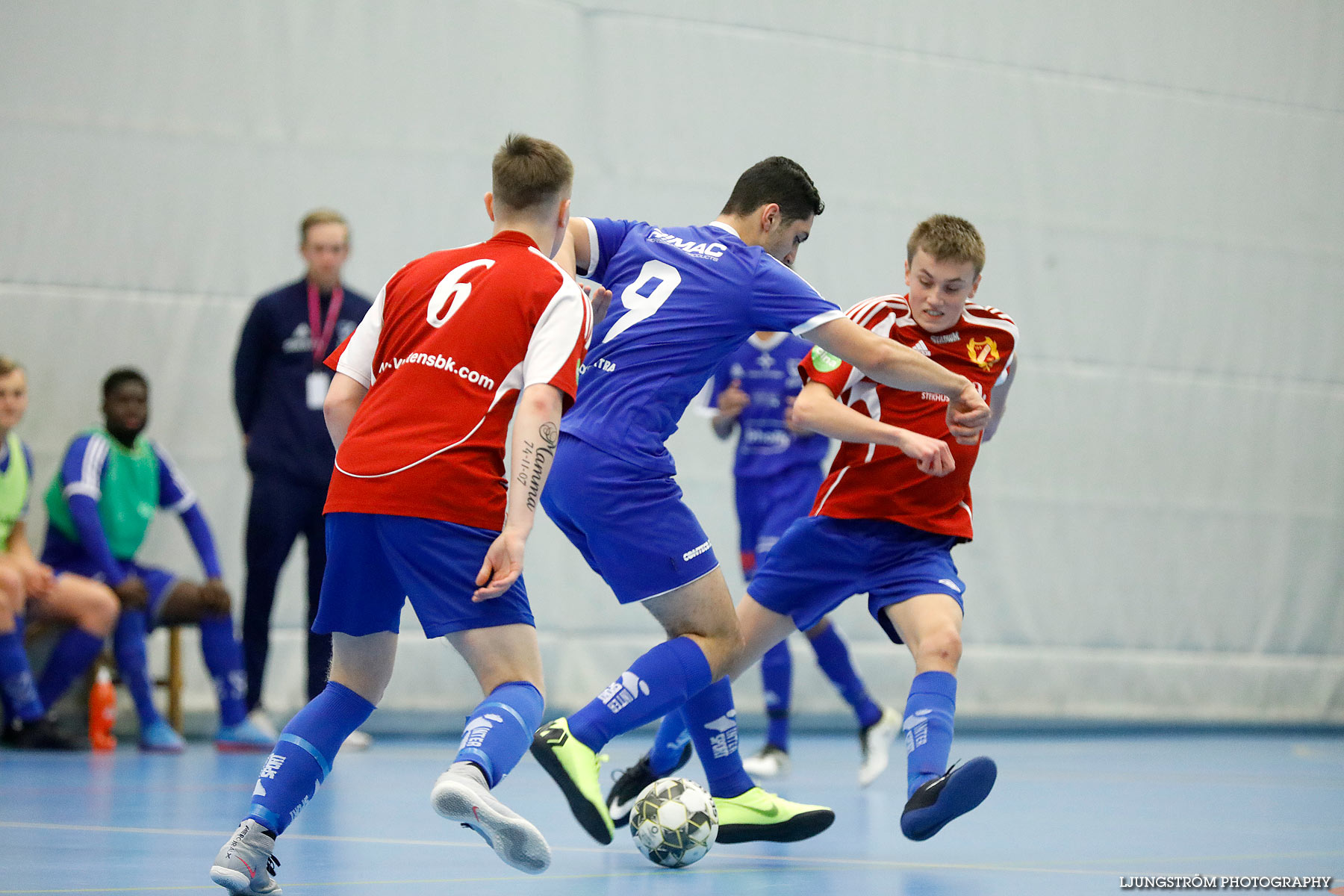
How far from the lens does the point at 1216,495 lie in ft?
36.3

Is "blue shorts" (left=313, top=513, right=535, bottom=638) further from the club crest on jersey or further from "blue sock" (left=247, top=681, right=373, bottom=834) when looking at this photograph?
the club crest on jersey

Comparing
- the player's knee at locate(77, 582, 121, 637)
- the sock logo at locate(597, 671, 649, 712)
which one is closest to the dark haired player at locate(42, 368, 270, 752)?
the player's knee at locate(77, 582, 121, 637)

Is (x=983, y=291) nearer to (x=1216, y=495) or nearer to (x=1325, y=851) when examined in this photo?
(x=1216, y=495)

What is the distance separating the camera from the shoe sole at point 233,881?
3.13 meters

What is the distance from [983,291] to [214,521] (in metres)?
5.16

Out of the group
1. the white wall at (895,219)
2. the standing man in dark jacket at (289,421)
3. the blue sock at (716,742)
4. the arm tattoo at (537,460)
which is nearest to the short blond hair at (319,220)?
the standing man in dark jacket at (289,421)

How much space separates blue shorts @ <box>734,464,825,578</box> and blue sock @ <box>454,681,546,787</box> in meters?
3.86

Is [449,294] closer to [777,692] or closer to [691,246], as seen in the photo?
[691,246]

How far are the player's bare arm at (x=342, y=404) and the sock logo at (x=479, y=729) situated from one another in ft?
2.35

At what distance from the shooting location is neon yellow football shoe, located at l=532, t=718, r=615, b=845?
12.4 ft

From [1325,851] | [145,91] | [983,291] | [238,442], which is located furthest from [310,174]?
[1325,851]

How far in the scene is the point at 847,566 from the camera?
4504 millimetres

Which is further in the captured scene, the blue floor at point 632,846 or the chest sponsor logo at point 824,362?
the chest sponsor logo at point 824,362

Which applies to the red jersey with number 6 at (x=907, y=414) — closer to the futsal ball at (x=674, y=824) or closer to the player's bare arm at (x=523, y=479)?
the futsal ball at (x=674, y=824)
